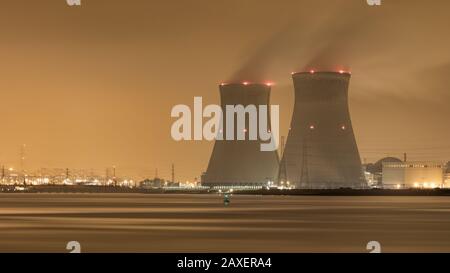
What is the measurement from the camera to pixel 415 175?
120875 millimetres

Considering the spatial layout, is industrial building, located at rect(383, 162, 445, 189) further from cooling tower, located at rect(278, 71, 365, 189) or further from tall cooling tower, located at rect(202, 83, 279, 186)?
cooling tower, located at rect(278, 71, 365, 189)

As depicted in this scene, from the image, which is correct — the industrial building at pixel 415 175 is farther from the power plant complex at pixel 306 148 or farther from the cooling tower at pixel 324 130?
the cooling tower at pixel 324 130

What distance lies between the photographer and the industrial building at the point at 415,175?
120 m

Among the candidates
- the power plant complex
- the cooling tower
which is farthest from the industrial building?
the cooling tower

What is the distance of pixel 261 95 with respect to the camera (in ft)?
275

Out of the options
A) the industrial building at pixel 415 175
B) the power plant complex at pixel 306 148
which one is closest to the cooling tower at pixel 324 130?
the power plant complex at pixel 306 148

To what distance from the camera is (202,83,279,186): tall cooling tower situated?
82.6 metres

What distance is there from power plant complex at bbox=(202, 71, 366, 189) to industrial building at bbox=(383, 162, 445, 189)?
30.6 meters

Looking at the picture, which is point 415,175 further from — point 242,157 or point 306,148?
point 306,148

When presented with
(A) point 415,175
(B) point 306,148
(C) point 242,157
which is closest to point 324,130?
(B) point 306,148
